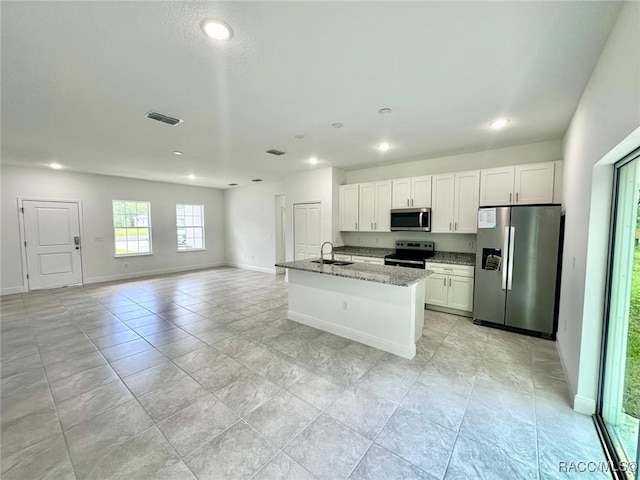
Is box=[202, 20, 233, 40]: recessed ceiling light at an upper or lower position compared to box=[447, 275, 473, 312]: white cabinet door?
upper

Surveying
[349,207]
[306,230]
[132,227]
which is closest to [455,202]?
[349,207]

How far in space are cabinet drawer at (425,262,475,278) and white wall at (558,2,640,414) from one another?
1.31m

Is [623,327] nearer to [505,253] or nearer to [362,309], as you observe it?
[505,253]

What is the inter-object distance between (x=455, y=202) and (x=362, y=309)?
2544mm

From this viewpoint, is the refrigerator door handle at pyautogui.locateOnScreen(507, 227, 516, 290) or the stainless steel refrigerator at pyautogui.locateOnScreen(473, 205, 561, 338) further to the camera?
the refrigerator door handle at pyautogui.locateOnScreen(507, 227, 516, 290)

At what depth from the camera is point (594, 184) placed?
2.00 meters

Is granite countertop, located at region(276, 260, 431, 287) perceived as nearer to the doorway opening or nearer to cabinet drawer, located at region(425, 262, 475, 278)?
cabinet drawer, located at region(425, 262, 475, 278)

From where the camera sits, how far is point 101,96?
2.53 meters

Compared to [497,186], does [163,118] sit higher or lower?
higher

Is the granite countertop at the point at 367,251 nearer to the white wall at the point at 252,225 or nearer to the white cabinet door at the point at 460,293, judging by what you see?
the white cabinet door at the point at 460,293

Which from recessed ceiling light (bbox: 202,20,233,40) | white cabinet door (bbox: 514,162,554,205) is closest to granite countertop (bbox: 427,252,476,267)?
white cabinet door (bbox: 514,162,554,205)

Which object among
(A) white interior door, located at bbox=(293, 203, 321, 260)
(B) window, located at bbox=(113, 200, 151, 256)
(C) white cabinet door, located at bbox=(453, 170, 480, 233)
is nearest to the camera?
(C) white cabinet door, located at bbox=(453, 170, 480, 233)

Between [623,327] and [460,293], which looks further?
[460,293]

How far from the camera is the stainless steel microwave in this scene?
183 inches
